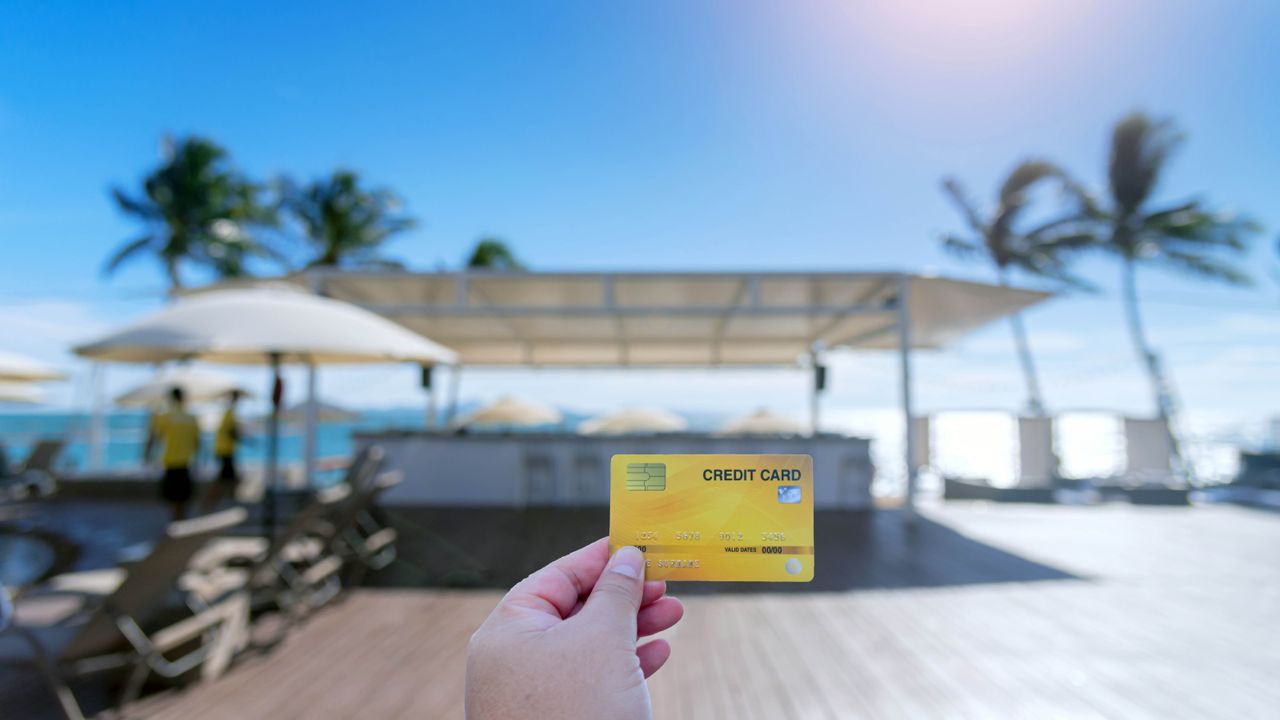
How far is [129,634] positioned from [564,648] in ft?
9.32

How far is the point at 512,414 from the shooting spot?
9773 mm

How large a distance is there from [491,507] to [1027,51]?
7.07 metres

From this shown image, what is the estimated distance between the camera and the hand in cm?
63

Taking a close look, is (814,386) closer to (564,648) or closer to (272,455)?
(272,455)

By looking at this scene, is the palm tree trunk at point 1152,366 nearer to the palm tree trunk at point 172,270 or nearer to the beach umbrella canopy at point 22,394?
the beach umbrella canopy at point 22,394

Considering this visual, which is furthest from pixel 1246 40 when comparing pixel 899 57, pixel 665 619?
pixel 665 619

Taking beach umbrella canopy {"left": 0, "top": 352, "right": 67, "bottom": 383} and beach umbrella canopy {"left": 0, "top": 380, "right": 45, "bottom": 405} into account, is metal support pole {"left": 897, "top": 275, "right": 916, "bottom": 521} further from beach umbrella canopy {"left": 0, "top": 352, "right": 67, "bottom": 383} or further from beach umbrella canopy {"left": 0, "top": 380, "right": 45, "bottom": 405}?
beach umbrella canopy {"left": 0, "top": 380, "right": 45, "bottom": 405}

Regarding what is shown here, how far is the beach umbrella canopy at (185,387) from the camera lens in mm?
8643

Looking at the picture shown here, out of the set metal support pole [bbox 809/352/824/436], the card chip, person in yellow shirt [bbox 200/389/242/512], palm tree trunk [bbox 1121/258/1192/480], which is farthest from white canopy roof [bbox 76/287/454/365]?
palm tree trunk [bbox 1121/258/1192/480]

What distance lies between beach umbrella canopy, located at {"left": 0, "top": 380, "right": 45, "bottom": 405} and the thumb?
13.6 m

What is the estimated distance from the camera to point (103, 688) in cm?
268

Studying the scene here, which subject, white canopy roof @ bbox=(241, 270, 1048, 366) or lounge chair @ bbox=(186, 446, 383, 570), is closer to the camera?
lounge chair @ bbox=(186, 446, 383, 570)

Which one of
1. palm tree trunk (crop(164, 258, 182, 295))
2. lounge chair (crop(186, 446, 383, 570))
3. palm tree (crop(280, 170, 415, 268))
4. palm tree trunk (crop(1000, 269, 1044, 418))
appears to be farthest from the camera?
palm tree (crop(280, 170, 415, 268))

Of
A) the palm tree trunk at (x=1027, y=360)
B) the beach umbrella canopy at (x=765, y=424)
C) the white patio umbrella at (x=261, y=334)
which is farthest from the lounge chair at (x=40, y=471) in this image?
the palm tree trunk at (x=1027, y=360)
